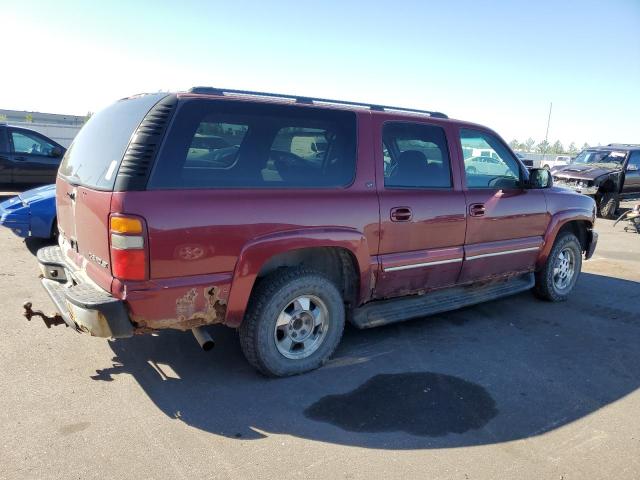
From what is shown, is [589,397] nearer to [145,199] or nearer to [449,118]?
[449,118]

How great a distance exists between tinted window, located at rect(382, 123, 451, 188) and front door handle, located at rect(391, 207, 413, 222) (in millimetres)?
211

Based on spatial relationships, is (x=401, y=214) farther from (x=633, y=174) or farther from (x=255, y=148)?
(x=633, y=174)

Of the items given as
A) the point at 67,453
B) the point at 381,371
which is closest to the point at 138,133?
the point at 67,453

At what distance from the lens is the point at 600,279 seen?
7078 millimetres

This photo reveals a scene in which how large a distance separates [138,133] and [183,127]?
274 mm

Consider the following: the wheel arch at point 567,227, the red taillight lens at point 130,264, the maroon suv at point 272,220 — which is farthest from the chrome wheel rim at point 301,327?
the wheel arch at point 567,227

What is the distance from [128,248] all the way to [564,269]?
5.04m

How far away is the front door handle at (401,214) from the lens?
13.1ft

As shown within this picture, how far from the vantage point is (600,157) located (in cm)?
1557

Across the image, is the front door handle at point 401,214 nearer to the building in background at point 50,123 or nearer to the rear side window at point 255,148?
the rear side window at point 255,148

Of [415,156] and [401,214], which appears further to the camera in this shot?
[415,156]

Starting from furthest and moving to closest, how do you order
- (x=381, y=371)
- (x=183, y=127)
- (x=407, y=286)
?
(x=407, y=286) < (x=381, y=371) < (x=183, y=127)

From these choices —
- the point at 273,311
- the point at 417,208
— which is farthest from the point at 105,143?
the point at 417,208

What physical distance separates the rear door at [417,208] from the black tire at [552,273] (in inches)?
64.5
